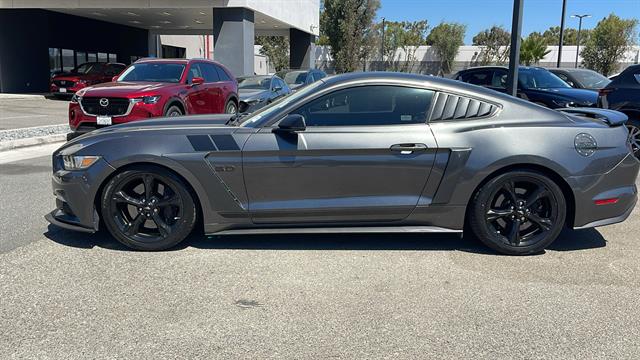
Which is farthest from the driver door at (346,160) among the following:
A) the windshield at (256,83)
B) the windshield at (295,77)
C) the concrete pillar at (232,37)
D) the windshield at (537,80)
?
the concrete pillar at (232,37)

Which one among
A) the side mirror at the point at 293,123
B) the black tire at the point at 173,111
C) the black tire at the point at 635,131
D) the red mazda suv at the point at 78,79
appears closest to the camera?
the side mirror at the point at 293,123

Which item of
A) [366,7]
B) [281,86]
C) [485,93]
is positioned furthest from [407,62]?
[485,93]

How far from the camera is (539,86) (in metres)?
12.4

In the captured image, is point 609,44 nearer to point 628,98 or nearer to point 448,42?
point 448,42

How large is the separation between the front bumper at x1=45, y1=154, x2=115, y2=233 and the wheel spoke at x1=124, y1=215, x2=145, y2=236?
0.85 feet

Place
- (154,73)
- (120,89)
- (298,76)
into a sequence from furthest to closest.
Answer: (298,76)
(154,73)
(120,89)

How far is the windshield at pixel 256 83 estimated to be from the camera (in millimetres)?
14773

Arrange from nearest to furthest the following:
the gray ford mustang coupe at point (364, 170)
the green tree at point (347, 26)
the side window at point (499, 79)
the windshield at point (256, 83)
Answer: the gray ford mustang coupe at point (364, 170)
the side window at point (499, 79)
the windshield at point (256, 83)
the green tree at point (347, 26)

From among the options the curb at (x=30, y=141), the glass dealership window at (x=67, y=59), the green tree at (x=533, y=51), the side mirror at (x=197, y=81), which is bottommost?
the curb at (x=30, y=141)

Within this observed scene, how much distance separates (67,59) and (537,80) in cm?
2384

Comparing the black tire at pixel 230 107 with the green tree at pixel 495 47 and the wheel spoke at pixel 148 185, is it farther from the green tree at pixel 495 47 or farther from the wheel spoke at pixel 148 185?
the green tree at pixel 495 47

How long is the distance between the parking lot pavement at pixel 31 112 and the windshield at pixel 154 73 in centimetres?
407

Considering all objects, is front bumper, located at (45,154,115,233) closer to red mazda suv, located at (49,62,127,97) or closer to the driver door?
the driver door

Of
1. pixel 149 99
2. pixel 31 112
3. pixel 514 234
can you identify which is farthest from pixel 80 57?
pixel 514 234
